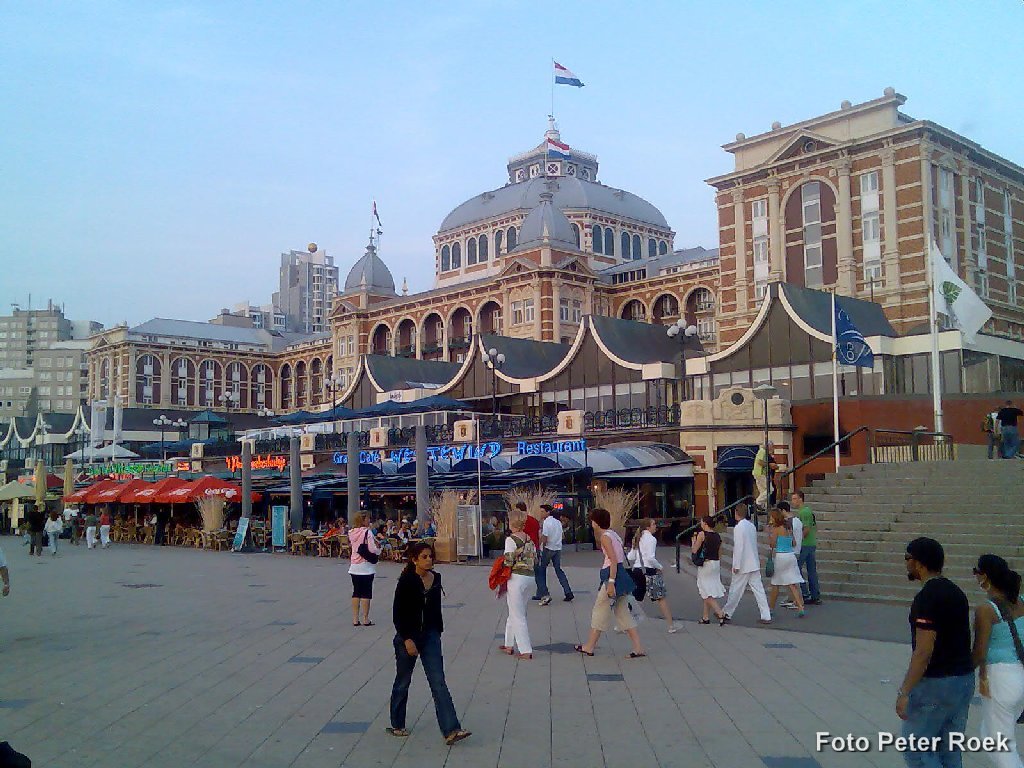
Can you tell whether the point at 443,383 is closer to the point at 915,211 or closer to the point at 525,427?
the point at 525,427

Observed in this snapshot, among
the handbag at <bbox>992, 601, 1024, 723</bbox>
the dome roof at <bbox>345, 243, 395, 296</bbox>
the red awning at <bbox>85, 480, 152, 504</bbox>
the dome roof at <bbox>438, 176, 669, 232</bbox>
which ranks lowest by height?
the red awning at <bbox>85, 480, 152, 504</bbox>

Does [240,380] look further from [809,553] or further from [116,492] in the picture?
[809,553]

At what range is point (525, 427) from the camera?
41.9 meters

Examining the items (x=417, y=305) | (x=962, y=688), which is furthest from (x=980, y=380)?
(x=417, y=305)

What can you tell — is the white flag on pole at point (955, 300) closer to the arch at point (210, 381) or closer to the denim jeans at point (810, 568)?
the denim jeans at point (810, 568)

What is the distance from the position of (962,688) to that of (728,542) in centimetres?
1717

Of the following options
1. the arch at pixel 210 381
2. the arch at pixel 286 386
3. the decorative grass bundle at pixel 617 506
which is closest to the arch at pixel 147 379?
the arch at pixel 210 381

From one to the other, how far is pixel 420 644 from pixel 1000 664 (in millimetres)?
4267

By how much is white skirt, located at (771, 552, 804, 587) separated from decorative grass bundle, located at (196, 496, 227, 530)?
2554 cm

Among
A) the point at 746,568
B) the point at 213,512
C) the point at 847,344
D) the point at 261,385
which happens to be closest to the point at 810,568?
the point at 746,568

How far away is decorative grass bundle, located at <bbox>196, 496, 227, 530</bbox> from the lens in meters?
35.1

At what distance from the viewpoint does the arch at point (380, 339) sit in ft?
253

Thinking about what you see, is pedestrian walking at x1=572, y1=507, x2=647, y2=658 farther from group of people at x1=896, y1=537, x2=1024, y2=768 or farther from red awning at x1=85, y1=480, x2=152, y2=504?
red awning at x1=85, y1=480, x2=152, y2=504

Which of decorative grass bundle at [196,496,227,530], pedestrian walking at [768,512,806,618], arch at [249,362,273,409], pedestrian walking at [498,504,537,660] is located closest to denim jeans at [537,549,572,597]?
pedestrian walking at [768,512,806,618]
